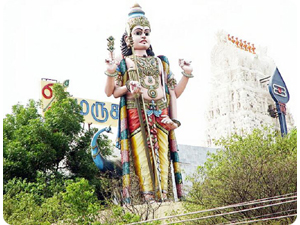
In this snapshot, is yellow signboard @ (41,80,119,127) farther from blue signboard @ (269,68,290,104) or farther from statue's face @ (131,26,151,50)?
statue's face @ (131,26,151,50)

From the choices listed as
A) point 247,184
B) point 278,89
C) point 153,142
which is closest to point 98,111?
Result: point 278,89

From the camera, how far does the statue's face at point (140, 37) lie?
1211cm

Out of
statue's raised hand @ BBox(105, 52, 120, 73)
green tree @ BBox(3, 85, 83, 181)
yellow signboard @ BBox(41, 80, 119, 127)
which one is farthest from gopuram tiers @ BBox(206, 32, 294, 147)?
statue's raised hand @ BBox(105, 52, 120, 73)

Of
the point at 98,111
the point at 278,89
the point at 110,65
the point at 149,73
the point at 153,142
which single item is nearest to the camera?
the point at 110,65

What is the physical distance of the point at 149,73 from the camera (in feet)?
39.3

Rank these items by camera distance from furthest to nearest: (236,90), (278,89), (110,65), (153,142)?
(236,90)
(278,89)
(153,142)
(110,65)

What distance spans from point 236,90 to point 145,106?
18645 mm

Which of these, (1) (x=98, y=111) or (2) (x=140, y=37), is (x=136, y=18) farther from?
(1) (x=98, y=111)

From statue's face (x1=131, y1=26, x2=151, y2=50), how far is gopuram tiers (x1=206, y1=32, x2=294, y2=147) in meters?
17.8

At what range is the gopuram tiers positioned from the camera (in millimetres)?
29641

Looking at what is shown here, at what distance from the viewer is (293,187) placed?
34.8 feet

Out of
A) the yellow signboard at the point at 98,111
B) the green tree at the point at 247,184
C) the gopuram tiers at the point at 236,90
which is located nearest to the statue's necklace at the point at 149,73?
the green tree at the point at 247,184

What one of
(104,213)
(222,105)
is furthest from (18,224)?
(222,105)

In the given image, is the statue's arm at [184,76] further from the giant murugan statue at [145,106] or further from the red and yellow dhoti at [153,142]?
the red and yellow dhoti at [153,142]
